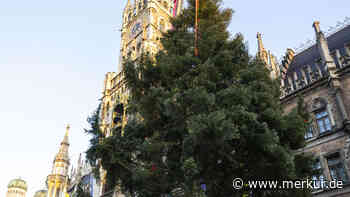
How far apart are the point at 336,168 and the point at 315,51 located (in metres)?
10.6

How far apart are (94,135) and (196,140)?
15.2ft

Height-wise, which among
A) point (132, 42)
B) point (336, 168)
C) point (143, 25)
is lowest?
point (336, 168)

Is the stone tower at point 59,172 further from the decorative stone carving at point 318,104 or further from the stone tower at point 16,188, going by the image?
the stone tower at point 16,188

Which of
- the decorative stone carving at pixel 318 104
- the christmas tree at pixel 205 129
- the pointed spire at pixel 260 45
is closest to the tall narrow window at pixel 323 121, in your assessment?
the decorative stone carving at pixel 318 104

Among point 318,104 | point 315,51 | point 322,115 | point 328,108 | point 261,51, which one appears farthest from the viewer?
point 261,51

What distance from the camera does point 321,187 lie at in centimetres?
1566

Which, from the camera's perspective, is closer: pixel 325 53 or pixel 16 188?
pixel 325 53

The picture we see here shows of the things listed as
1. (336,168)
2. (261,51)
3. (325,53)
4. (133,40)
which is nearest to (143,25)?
(133,40)

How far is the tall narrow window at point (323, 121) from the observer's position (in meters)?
17.3

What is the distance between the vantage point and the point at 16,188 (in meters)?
113

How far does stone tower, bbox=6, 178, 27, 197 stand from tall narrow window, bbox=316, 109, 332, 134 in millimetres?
118147

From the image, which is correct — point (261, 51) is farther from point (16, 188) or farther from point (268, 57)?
point (16, 188)

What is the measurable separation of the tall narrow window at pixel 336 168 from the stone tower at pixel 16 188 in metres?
119

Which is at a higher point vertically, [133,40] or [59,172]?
[133,40]
